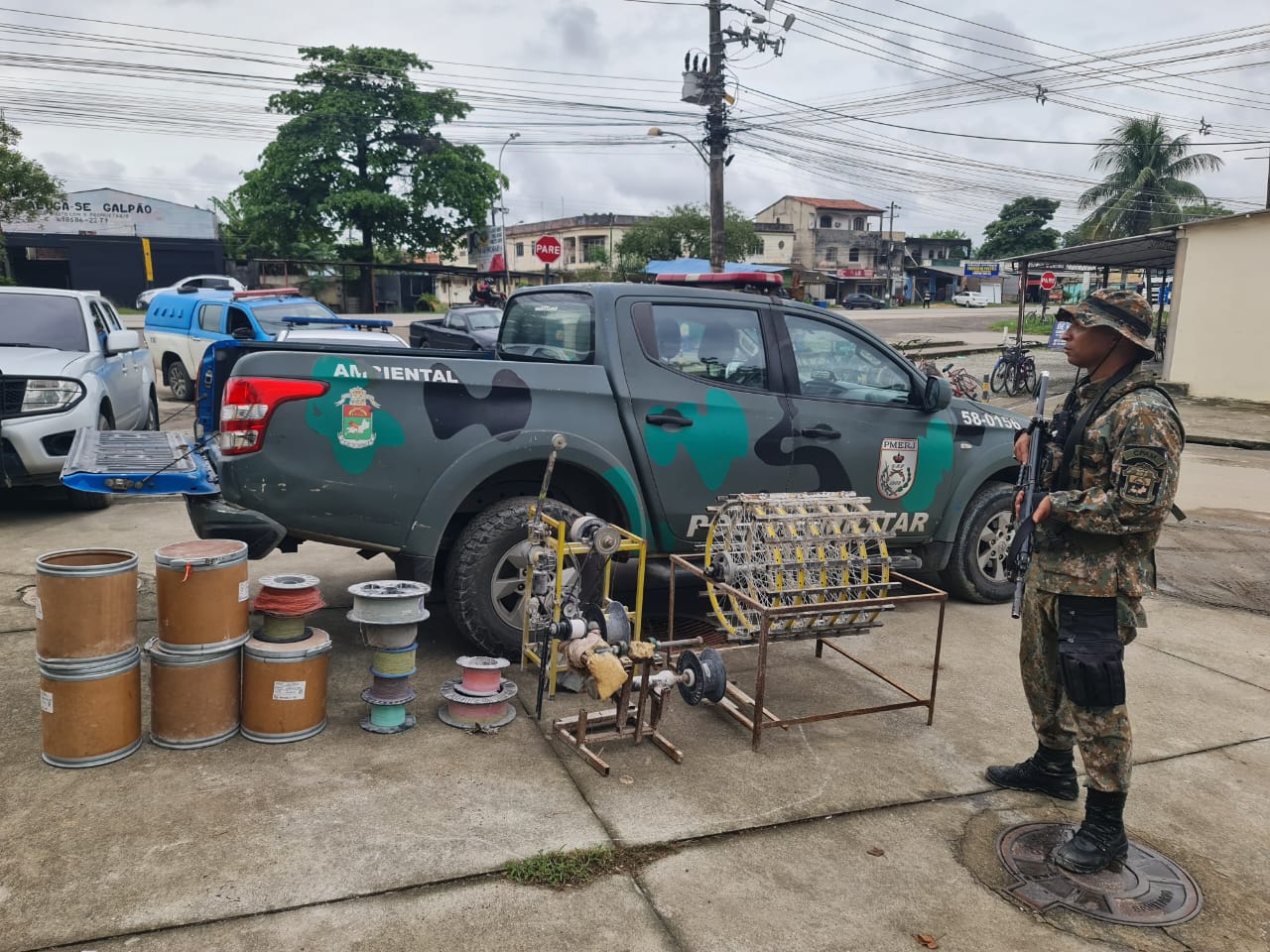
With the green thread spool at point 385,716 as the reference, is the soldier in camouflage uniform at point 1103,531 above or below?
→ above

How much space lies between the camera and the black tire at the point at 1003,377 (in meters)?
19.6

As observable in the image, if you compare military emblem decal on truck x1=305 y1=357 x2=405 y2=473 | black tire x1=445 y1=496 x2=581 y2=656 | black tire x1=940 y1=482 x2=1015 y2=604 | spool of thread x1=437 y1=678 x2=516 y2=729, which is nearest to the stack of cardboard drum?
military emblem decal on truck x1=305 y1=357 x2=405 y2=473

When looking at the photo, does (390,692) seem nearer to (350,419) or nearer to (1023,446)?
(350,419)

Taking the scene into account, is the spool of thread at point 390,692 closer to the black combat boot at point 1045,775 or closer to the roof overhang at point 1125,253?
the black combat boot at point 1045,775

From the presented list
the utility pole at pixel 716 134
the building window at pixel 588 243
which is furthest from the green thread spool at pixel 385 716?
the building window at pixel 588 243

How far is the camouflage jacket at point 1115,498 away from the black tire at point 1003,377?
56.7ft

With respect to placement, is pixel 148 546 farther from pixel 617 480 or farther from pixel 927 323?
pixel 927 323

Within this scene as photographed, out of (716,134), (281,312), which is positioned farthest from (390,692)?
(716,134)

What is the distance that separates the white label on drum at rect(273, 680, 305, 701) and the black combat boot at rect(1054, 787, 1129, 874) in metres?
2.91

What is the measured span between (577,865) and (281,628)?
1.63 meters

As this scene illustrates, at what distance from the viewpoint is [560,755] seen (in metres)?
3.88

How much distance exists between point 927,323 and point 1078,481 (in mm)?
40647

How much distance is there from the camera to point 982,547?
20.1 feet

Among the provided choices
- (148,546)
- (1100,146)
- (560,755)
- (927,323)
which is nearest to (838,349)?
(560,755)
